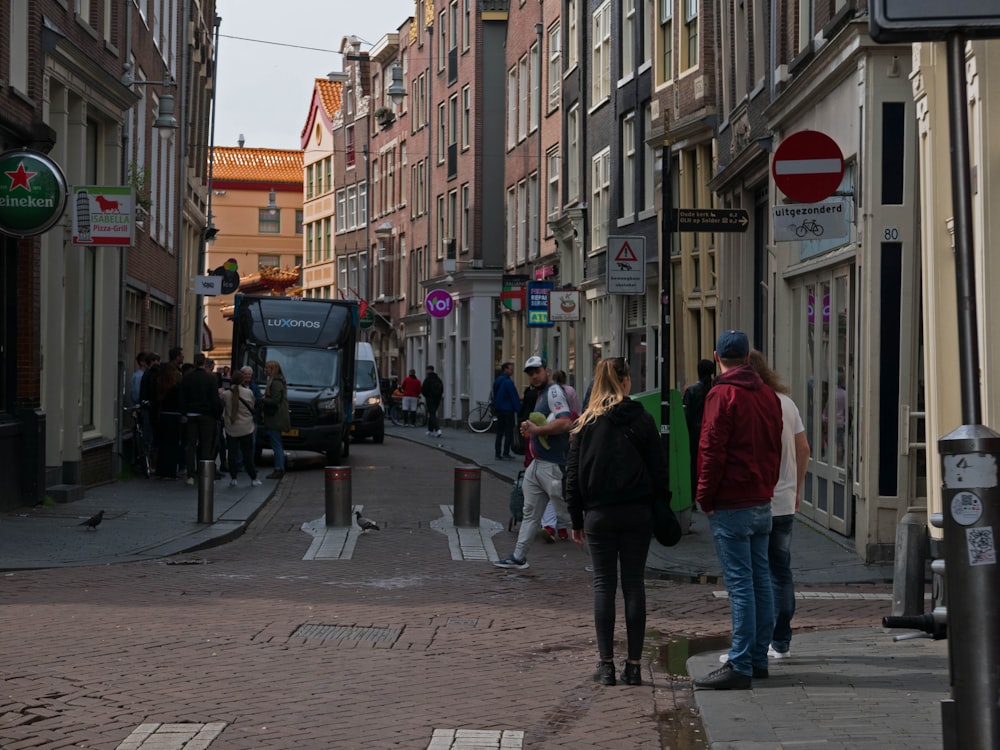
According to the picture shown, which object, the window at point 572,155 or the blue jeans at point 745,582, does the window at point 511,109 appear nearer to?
the window at point 572,155

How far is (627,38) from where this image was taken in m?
32.2

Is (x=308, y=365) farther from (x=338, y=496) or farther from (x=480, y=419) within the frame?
(x=480, y=419)

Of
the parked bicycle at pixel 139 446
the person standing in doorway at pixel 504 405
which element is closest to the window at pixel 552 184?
the person standing in doorway at pixel 504 405

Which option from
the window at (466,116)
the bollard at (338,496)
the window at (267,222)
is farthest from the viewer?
the window at (267,222)

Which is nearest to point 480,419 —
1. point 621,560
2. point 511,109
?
point 511,109

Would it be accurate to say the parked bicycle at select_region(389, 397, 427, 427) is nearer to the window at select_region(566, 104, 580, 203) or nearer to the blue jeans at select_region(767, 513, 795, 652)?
the window at select_region(566, 104, 580, 203)

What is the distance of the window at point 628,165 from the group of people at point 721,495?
75.8 feet

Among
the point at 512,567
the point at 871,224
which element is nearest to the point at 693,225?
the point at 871,224

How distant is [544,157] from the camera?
1671 inches

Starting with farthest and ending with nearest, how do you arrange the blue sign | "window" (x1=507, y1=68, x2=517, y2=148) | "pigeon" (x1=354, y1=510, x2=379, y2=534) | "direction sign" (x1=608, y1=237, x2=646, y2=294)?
1. "window" (x1=507, y1=68, x2=517, y2=148)
2. the blue sign
3. "direction sign" (x1=608, y1=237, x2=646, y2=294)
4. "pigeon" (x1=354, y1=510, x2=379, y2=534)

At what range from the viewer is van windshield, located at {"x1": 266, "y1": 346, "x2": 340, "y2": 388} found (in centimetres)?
2836

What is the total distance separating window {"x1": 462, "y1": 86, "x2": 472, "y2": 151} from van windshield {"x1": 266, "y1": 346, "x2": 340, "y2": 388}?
2387 cm

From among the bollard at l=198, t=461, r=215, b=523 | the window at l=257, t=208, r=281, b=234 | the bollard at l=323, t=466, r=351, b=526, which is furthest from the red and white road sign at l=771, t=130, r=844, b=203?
the window at l=257, t=208, r=281, b=234

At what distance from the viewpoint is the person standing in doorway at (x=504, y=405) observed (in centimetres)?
3003
